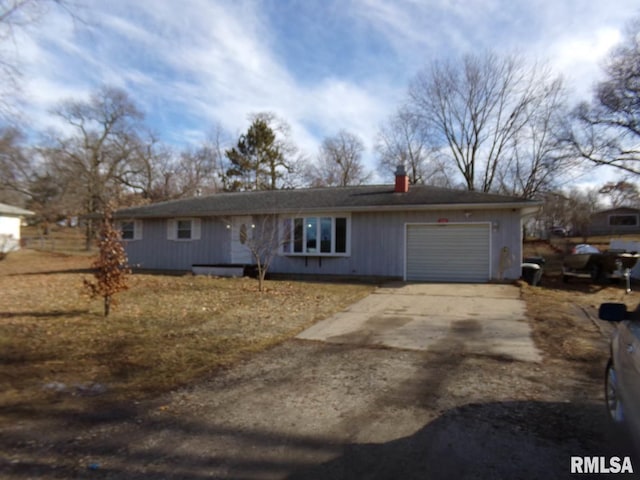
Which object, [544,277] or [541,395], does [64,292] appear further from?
[544,277]

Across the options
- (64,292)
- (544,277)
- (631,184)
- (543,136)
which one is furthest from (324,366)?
(631,184)

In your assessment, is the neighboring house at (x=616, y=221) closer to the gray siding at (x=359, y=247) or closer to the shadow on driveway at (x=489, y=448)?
the gray siding at (x=359, y=247)

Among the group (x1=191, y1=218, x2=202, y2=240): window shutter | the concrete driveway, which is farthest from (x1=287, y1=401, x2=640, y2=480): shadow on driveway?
(x1=191, y1=218, x2=202, y2=240): window shutter

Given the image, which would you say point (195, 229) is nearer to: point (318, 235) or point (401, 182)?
point (318, 235)

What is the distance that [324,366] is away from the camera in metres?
5.02

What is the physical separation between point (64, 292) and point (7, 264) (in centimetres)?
1514

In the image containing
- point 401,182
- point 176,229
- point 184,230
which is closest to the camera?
point 401,182

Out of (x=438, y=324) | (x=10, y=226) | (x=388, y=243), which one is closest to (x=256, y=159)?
(x=10, y=226)

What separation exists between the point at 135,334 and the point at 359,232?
984 centimetres

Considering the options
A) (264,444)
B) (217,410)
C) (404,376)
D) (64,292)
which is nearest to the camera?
(264,444)

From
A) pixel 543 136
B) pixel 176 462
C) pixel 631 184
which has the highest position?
pixel 543 136

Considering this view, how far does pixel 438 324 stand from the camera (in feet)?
24.2

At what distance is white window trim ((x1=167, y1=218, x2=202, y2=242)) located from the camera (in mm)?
17484

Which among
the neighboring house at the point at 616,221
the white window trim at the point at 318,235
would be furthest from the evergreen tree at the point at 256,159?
the neighboring house at the point at 616,221
